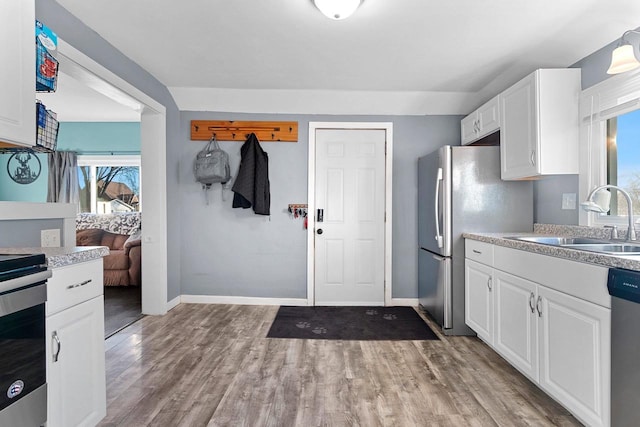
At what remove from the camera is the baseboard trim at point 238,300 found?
4.00m

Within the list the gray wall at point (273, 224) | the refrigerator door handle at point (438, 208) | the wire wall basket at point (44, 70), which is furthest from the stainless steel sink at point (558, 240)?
the wire wall basket at point (44, 70)

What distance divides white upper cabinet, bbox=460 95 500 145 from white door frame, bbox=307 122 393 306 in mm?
785

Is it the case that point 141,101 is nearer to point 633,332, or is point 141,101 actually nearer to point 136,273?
point 136,273

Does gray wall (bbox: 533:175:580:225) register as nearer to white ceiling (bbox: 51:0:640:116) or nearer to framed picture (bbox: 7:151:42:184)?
white ceiling (bbox: 51:0:640:116)

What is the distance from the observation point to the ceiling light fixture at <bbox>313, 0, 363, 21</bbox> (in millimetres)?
2068

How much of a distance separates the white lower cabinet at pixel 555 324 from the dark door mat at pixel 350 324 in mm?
751

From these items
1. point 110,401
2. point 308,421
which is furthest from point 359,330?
point 110,401

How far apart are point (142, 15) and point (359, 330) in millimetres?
2954

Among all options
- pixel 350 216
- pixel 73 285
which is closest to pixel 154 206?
pixel 350 216

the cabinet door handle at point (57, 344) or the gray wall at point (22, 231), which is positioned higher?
the gray wall at point (22, 231)

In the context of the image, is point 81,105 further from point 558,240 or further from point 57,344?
point 558,240

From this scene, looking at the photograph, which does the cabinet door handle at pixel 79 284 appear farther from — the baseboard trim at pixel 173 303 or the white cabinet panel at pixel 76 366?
the baseboard trim at pixel 173 303

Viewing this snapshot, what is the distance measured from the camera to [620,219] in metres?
2.39

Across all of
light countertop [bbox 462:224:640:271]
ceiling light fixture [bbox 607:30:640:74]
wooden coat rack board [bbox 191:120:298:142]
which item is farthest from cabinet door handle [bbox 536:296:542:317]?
wooden coat rack board [bbox 191:120:298:142]
